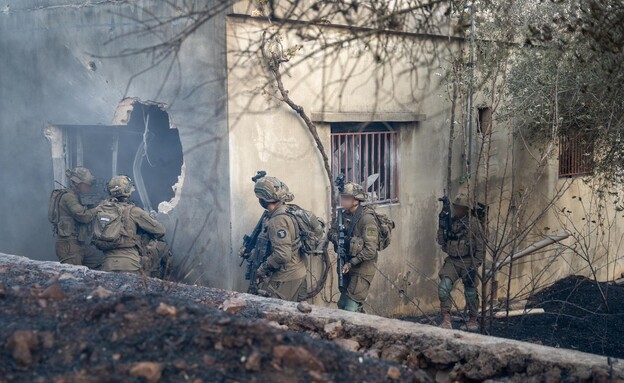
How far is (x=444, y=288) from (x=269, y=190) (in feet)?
7.66

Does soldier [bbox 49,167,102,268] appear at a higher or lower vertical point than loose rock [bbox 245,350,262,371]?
higher

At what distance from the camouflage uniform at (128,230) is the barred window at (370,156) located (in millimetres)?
2108

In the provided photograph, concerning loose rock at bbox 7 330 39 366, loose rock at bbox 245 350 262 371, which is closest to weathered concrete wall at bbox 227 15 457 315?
loose rock at bbox 245 350 262 371

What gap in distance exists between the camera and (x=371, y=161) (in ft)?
27.8

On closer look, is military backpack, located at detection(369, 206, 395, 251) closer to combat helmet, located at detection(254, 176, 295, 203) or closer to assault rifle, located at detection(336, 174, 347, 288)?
assault rifle, located at detection(336, 174, 347, 288)

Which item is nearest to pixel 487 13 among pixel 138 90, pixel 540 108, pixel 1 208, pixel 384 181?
pixel 540 108

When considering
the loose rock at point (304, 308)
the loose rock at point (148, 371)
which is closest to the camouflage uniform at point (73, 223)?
the loose rock at point (304, 308)

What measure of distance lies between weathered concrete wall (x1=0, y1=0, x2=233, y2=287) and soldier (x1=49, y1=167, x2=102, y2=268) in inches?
29.4

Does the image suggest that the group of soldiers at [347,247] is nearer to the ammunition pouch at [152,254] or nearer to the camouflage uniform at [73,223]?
the ammunition pouch at [152,254]

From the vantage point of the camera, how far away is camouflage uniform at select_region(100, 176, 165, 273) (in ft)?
23.7

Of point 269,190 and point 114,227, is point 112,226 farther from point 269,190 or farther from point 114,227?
point 269,190

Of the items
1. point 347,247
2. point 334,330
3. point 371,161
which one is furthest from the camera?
point 371,161

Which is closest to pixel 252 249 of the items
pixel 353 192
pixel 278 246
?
pixel 278 246

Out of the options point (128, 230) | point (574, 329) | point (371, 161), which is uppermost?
point (371, 161)
